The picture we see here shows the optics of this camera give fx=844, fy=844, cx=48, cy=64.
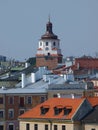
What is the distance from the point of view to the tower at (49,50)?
169 metres

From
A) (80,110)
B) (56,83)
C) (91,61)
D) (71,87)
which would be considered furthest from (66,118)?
(91,61)

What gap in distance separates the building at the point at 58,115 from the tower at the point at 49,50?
8272 centimetres

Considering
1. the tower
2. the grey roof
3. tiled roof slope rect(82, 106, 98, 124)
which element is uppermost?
the tower

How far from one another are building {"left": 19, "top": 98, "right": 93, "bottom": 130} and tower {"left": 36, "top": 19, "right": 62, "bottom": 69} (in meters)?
82.7

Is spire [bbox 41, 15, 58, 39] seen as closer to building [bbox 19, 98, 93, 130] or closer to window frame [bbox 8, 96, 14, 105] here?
window frame [bbox 8, 96, 14, 105]

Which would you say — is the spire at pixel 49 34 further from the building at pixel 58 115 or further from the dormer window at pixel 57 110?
the dormer window at pixel 57 110

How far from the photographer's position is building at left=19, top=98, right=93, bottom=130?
3187 inches

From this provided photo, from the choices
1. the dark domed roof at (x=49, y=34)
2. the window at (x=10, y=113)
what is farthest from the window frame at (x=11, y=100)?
the dark domed roof at (x=49, y=34)

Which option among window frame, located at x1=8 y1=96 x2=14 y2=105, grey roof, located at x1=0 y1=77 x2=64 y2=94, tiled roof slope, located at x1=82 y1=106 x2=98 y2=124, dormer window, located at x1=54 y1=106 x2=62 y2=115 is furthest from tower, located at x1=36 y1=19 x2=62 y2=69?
tiled roof slope, located at x1=82 y1=106 x2=98 y2=124

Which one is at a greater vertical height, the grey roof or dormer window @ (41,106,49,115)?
the grey roof

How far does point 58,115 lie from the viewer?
8294cm

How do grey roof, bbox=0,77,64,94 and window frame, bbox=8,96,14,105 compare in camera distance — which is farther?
window frame, bbox=8,96,14,105

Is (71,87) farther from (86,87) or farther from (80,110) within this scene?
(80,110)

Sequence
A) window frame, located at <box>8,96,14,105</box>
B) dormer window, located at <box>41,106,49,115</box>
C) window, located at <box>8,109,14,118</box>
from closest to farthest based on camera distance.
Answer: dormer window, located at <box>41,106,49,115</box> < window, located at <box>8,109,14,118</box> < window frame, located at <box>8,96,14,105</box>
